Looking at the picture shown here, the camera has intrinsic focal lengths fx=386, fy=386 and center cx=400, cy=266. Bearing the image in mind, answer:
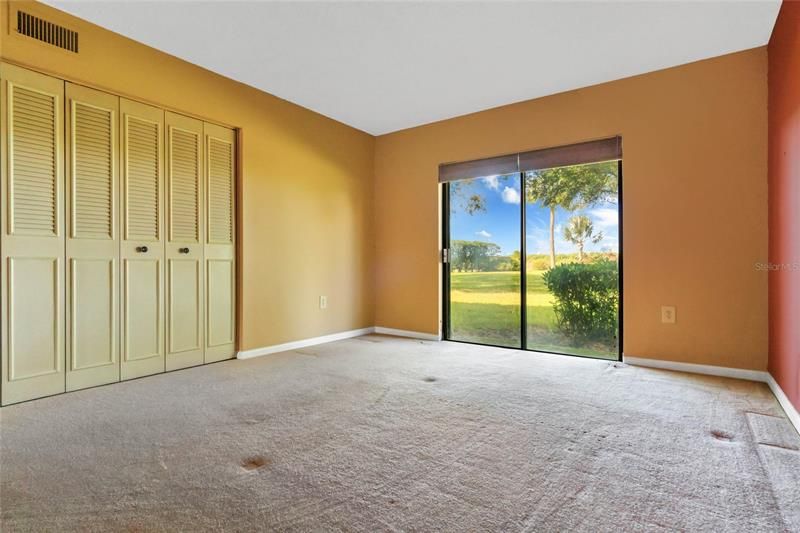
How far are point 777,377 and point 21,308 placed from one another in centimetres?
459

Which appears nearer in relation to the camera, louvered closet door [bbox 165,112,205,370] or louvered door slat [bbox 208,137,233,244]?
louvered closet door [bbox 165,112,205,370]

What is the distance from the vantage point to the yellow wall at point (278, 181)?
8.48 feet

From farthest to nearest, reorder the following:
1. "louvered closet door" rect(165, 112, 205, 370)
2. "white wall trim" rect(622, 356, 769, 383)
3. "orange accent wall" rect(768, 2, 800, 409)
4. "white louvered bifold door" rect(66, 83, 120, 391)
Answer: "louvered closet door" rect(165, 112, 205, 370), "white wall trim" rect(622, 356, 769, 383), "white louvered bifold door" rect(66, 83, 120, 391), "orange accent wall" rect(768, 2, 800, 409)

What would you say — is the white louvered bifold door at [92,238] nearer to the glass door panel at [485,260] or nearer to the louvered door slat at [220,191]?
the louvered door slat at [220,191]

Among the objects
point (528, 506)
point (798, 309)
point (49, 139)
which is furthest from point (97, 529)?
point (798, 309)

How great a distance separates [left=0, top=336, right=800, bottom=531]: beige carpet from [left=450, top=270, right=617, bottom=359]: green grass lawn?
3.00 ft

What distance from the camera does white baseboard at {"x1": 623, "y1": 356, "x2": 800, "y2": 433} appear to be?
7.09 ft

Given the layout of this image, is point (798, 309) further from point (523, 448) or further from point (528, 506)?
point (528, 506)

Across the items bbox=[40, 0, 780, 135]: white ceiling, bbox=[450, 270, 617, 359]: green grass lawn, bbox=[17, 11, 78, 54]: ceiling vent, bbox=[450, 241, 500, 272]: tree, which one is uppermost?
bbox=[40, 0, 780, 135]: white ceiling

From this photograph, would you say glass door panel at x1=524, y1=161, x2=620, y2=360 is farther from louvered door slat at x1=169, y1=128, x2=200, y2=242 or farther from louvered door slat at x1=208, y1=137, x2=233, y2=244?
louvered door slat at x1=169, y1=128, x2=200, y2=242

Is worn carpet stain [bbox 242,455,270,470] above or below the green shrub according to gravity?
below

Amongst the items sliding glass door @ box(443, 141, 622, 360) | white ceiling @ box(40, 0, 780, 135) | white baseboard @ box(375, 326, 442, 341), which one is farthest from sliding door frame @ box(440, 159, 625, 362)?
white ceiling @ box(40, 0, 780, 135)

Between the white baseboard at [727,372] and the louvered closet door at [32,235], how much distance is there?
4.15 m

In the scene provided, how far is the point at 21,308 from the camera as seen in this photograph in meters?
2.28
